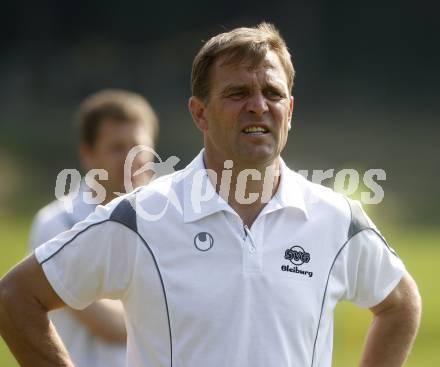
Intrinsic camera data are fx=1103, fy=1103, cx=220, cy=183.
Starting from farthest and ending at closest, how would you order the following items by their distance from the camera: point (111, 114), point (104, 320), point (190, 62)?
point (190, 62) → point (111, 114) → point (104, 320)

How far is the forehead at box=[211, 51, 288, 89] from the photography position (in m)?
3.99

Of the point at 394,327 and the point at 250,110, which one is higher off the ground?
the point at 250,110

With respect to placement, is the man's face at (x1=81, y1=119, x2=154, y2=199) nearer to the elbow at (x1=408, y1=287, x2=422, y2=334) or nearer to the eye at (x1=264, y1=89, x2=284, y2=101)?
the eye at (x1=264, y1=89, x2=284, y2=101)

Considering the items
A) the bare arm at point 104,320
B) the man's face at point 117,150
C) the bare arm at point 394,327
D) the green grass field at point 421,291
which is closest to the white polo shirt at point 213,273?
the bare arm at point 394,327

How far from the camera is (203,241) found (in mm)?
3879

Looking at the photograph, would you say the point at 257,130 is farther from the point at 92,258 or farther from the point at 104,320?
the point at 104,320

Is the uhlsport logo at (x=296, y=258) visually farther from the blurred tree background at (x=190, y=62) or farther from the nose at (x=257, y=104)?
the blurred tree background at (x=190, y=62)

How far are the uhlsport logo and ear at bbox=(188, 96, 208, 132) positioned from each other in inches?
23.7

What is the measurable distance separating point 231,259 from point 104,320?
1.25 m

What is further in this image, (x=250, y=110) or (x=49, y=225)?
(x=49, y=225)

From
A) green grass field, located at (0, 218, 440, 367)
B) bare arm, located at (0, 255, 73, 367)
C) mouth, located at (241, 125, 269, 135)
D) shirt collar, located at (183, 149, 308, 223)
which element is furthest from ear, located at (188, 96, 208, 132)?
green grass field, located at (0, 218, 440, 367)

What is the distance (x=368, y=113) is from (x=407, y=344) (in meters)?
22.2

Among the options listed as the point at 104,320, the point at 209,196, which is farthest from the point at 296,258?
the point at 104,320

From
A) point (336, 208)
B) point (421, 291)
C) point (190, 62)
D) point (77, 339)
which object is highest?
point (336, 208)
